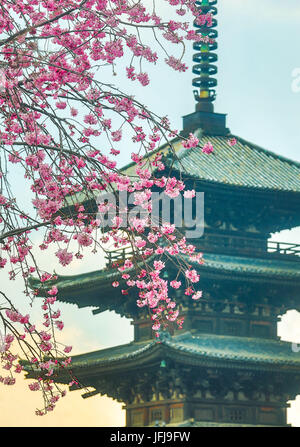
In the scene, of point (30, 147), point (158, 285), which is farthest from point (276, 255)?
point (30, 147)

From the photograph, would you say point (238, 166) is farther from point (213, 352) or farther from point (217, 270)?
point (213, 352)

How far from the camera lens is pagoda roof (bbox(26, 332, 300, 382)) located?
96.8 feet

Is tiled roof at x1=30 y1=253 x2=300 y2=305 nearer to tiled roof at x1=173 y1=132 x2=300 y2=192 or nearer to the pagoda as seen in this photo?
the pagoda

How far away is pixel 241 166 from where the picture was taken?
33.7 m

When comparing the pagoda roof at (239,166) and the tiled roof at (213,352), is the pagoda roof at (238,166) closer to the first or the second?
the pagoda roof at (239,166)

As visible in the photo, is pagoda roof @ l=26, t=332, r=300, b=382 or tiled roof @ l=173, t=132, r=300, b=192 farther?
tiled roof @ l=173, t=132, r=300, b=192

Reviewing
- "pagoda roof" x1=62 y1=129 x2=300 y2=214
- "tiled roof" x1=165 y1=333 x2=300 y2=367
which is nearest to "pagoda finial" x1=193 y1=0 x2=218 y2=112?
"pagoda roof" x1=62 y1=129 x2=300 y2=214

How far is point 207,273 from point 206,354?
8.40 feet

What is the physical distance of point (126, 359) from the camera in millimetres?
30969

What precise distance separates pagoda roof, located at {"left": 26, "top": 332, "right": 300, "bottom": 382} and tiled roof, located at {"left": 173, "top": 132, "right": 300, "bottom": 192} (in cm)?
480

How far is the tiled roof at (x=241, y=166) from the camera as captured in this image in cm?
3216

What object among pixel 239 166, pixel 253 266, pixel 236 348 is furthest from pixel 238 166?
pixel 236 348

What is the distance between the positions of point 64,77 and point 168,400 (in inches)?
703
